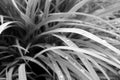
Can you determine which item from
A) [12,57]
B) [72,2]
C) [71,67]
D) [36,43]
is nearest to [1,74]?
[12,57]

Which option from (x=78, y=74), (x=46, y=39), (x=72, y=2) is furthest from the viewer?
(x=72, y=2)

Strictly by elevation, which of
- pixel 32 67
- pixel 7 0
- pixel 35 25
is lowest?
pixel 32 67

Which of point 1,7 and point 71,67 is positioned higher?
point 1,7

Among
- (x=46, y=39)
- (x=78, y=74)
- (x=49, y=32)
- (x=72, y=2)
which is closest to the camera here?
(x=78, y=74)

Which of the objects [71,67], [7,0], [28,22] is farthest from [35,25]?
[71,67]

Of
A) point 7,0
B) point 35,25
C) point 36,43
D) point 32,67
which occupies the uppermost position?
point 7,0

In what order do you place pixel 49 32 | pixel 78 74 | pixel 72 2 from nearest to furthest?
pixel 78 74 → pixel 49 32 → pixel 72 2

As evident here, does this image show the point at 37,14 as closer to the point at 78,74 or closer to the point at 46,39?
the point at 46,39

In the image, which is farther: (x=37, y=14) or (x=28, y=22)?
(x=37, y=14)

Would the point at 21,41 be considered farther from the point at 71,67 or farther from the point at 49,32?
the point at 71,67
